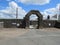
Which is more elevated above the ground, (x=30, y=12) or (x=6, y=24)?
(x=30, y=12)

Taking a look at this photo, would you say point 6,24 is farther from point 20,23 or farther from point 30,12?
point 30,12

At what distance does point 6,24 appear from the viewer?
6194 centimetres

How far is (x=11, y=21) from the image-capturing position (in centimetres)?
6184

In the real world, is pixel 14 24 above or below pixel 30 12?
below

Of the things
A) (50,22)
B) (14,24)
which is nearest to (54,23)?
(50,22)

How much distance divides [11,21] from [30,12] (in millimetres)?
9271

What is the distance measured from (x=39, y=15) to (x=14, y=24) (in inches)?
416

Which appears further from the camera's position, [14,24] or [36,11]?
[14,24]

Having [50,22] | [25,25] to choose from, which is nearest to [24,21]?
[25,25]

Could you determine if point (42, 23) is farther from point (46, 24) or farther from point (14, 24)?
point (14, 24)

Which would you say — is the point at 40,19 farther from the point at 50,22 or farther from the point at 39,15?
the point at 50,22

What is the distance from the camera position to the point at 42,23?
58344 millimetres

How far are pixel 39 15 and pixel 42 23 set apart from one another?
3.15 meters

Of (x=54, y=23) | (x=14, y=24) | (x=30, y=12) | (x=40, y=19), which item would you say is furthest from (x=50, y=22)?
(x=14, y=24)
